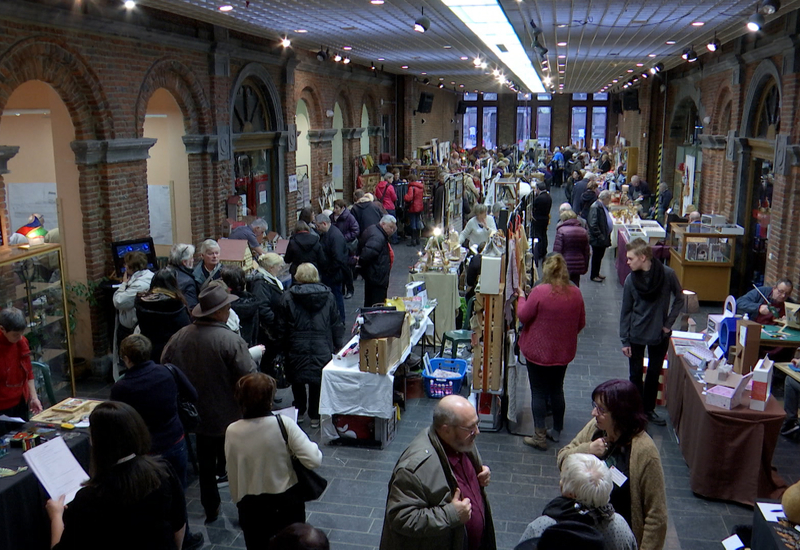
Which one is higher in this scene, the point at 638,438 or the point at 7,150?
the point at 7,150

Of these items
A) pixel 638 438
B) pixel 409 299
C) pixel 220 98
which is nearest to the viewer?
pixel 638 438

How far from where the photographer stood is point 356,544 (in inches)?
180

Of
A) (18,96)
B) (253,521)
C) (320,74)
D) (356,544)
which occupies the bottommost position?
A: (356,544)

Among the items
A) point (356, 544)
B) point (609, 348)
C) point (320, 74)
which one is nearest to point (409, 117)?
point (320, 74)

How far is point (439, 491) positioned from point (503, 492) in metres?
2.52

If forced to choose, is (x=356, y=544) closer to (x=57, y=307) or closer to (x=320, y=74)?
(x=57, y=307)

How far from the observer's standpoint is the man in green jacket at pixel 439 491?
9.42 ft

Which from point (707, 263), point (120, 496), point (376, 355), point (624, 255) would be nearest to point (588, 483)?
point (120, 496)

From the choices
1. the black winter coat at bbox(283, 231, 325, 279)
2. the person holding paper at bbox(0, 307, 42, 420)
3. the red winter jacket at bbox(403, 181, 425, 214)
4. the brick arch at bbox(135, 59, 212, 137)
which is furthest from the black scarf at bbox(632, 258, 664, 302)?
the red winter jacket at bbox(403, 181, 425, 214)

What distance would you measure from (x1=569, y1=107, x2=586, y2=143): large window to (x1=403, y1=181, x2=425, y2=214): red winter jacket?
82.4ft

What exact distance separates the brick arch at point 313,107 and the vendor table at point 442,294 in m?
7.30

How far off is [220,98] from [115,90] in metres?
2.51

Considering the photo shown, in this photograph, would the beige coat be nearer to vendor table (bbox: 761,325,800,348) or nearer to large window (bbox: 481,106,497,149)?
vendor table (bbox: 761,325,800,348)

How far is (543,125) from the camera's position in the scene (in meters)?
38.7
